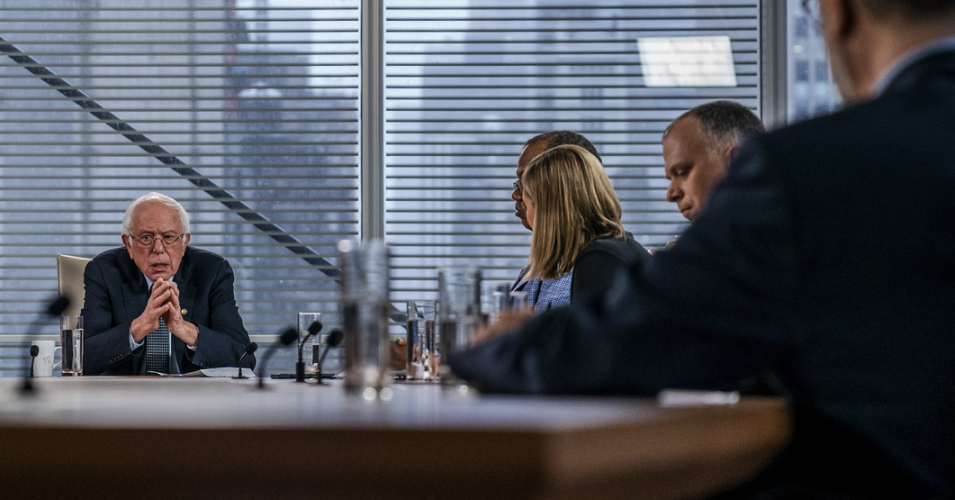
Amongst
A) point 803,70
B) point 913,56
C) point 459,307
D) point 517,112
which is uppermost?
point 803,70

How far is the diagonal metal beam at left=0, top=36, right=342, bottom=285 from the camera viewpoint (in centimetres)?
440

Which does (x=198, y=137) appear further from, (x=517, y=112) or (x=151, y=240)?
(x=517, y=112)

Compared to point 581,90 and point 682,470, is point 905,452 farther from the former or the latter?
point 581,90

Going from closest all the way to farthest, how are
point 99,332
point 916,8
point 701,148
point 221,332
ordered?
point 916,8, point 701,148, point 99,332, point 221,332

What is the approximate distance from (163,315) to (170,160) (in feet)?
5.37

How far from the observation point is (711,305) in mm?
849

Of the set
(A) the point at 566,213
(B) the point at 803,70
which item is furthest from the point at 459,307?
(B) the point at 803,70

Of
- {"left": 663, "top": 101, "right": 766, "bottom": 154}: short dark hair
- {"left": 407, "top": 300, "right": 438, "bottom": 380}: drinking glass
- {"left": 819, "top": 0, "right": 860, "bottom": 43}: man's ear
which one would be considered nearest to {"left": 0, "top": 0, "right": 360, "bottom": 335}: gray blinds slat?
{"left": 663, "top": 101, "right": 766, "bottom": 154}: short dark hair

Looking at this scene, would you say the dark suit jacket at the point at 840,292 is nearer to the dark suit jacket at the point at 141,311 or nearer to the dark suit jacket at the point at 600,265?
the dark suit jacket at the point at 600,265

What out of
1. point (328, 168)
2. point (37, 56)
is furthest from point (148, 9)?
point (328, 168)

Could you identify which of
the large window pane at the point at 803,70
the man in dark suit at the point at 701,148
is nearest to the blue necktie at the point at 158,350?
the man in dark suit at the point at 701,148

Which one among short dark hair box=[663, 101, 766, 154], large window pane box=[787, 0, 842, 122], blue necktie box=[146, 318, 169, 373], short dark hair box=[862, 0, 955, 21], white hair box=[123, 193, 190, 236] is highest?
large window pane box=[787, 0, 842, 122]

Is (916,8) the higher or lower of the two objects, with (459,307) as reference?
higher

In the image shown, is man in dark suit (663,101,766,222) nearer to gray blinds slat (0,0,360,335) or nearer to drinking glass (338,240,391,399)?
drinking glass (338,240,391,399)
